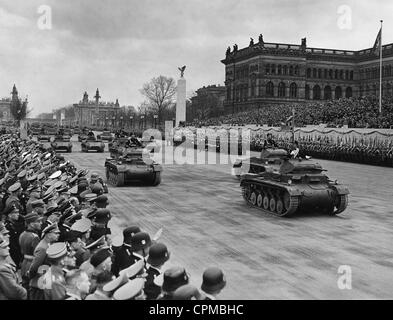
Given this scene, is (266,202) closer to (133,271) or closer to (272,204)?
(272,204)

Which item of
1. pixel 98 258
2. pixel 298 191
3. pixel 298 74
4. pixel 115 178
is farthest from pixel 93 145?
pixel 298 74

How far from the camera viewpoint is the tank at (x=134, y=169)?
20.1 meters

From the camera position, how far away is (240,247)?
1062 cm

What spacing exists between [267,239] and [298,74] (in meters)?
80.1

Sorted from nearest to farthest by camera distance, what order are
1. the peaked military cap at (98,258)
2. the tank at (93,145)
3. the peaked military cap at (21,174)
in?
the peaked military cap at (98,258), the peaked military cap at (21,174), the tank at (93,145)

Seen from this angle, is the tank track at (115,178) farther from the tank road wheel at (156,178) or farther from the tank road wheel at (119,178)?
the tank road wheel at (156,178)

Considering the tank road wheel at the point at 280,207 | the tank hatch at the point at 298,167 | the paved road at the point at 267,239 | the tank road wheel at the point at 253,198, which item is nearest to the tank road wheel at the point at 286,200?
the tank road wheel at the point at 280,207

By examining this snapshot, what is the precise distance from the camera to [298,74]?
289ft

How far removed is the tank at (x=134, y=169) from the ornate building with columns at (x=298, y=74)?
67.7 metres

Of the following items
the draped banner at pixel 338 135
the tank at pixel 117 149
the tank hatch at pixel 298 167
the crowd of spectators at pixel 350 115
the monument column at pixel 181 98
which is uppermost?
the monument column at pixel 181 98

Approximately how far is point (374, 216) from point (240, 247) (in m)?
5.60
